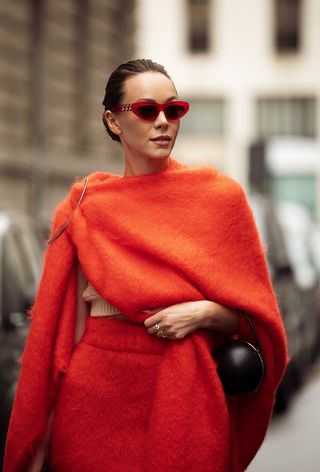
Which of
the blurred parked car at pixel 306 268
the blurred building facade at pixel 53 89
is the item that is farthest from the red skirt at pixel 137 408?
the blurred building facade at pixel 53 89

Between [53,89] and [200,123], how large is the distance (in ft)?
96.1

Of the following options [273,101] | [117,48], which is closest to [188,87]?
[273,101]

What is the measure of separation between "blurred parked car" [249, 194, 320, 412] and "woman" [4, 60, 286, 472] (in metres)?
5.85

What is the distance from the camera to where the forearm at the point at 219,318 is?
11.2 feet

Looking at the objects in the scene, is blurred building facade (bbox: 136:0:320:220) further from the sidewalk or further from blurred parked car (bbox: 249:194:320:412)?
the sidewalk

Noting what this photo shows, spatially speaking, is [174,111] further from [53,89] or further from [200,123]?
[200,123]

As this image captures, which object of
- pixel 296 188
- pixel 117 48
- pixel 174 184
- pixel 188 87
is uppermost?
pixel 174 184

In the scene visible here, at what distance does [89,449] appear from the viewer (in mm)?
3504

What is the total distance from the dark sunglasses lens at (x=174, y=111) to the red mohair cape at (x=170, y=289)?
0.48ft

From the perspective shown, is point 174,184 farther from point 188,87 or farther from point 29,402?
point 188,87

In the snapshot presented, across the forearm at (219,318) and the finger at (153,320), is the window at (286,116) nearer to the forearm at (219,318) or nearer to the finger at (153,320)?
the forearm at (219,318)

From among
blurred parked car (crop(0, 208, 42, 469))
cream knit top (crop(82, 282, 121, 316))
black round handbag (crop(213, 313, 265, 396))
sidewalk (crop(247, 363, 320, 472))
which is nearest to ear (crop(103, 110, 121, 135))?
cream knit top (crop(82, 282, 121, 316))

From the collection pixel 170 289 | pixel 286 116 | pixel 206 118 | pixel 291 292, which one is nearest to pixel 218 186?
pixel 170 289

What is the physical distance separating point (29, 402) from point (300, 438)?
21.0ft
